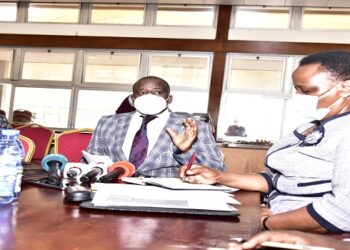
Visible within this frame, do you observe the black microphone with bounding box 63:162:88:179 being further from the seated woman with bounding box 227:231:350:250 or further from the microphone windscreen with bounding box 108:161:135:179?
the seated woman with bounding box 227:231:350:250

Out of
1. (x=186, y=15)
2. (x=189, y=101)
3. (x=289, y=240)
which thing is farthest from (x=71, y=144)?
(x=186, y=15)

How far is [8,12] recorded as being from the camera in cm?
710

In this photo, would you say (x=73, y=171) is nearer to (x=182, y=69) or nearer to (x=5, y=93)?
(x=182, y=69)

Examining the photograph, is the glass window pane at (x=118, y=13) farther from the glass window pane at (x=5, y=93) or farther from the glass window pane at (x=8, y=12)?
the glass window pane at (x=5, y=93)

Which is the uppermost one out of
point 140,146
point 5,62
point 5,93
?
point 5,62

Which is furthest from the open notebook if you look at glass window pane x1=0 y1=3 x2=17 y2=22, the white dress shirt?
glass window pane x1=0 y1=3 x2=17 y2=22

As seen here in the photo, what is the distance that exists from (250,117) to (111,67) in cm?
254

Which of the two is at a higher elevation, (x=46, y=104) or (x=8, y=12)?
(x=8, y=12)

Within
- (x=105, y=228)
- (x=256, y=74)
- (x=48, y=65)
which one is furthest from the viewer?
(x=48, y=65)

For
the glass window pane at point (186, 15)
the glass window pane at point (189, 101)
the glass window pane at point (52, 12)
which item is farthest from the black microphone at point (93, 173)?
the glass window pane at point (52, 12)

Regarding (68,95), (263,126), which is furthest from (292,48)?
(68,95)

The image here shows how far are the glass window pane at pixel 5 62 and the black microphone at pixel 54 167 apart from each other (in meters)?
6.08

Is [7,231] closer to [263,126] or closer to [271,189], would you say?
[271,189]

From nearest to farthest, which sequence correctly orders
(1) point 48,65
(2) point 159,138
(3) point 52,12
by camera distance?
1. (2) point 159,138
2. (1) point 48,65
3. (3) point 52,12
